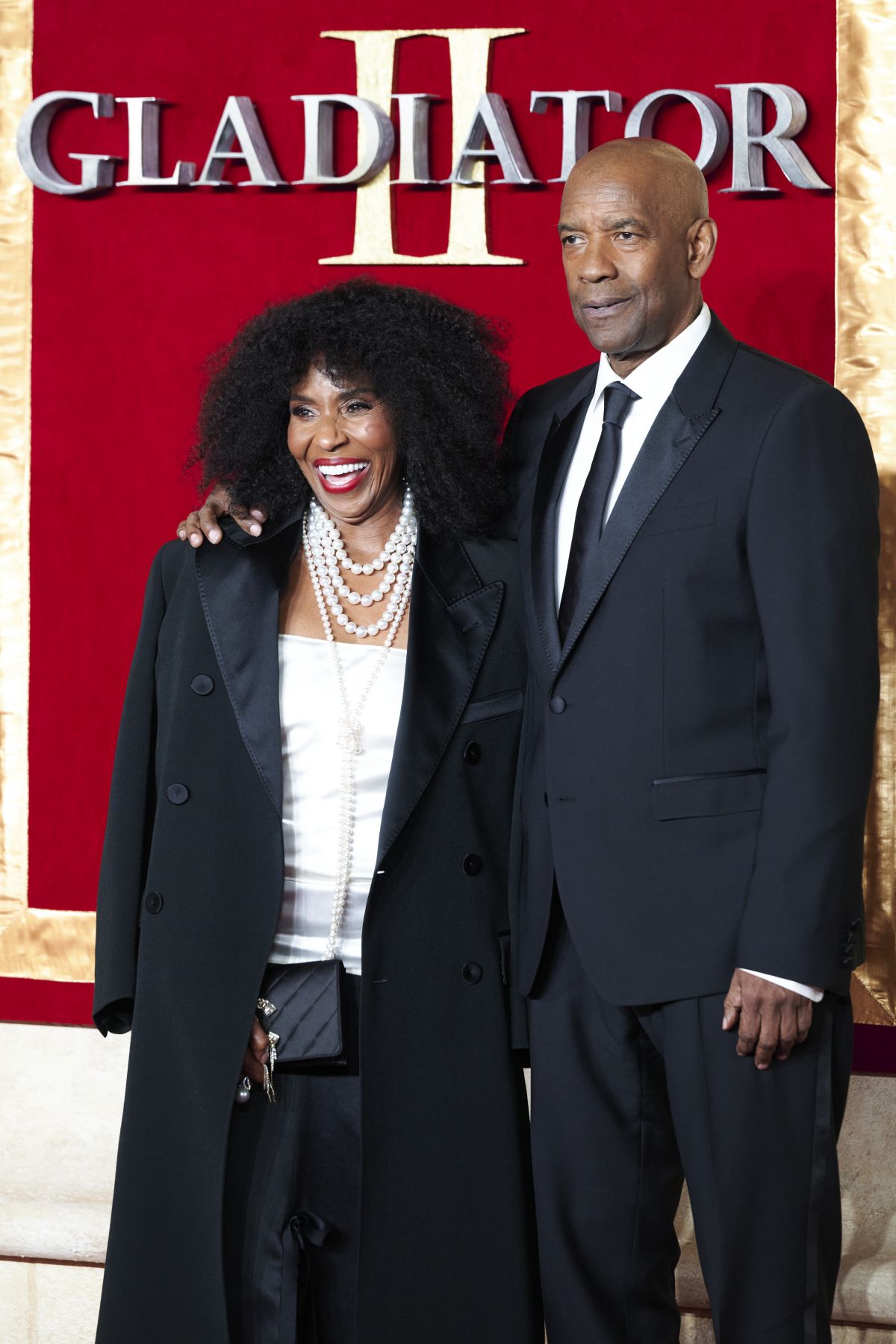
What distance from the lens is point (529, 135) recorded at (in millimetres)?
3059

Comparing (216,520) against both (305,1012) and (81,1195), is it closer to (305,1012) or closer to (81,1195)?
(305,1012)

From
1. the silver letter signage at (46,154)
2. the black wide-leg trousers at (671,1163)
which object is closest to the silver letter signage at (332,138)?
the silver letter signage at (46,154)

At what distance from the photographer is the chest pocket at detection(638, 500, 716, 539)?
197 centimetres

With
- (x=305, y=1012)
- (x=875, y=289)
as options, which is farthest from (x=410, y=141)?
(x=305, y=1012)

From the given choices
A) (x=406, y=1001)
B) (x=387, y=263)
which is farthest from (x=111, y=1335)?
(x=387, y=263)

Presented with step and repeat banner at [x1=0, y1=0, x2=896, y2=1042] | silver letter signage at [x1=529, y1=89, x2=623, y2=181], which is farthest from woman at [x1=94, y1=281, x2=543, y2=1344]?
silver letter signage at [x1=529, y1=89, x2=623, y2=181]

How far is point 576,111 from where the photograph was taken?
298 centimetres

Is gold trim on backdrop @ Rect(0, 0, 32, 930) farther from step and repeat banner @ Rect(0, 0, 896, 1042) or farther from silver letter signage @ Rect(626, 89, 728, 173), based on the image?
silver letter signage @ Rect(626, 89, 728, 173)

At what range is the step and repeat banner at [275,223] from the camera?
2.97 m

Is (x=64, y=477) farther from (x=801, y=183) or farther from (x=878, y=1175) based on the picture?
(x=878, y=1175)

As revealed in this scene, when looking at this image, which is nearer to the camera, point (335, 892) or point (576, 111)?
point (335, 892)

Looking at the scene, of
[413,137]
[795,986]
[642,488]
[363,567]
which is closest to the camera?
[795,986]

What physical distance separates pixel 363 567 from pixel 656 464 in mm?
503

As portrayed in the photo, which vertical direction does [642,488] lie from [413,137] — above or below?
below
